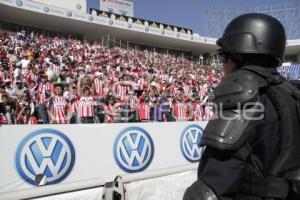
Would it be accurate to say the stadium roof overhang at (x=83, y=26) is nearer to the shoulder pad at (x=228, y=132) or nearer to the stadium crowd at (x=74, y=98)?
the stadium crowd at (x=74, y=98)

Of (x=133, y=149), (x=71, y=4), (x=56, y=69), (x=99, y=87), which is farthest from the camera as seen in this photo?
(x=71, y=4)

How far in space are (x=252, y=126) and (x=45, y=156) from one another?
485 cm

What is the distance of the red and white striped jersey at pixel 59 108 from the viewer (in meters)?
10.5

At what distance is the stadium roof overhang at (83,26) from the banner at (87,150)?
75.2 feet

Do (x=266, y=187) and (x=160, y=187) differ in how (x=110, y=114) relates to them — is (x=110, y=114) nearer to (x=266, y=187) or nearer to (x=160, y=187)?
(x=160, y=187)

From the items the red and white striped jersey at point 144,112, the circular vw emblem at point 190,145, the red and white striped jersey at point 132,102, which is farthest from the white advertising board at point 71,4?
the circular vw emblem at point 190,145

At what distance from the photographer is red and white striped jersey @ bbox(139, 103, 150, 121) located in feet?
42.6

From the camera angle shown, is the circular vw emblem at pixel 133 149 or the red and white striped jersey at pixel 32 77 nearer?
the circular vw emblem at pixel 133 149

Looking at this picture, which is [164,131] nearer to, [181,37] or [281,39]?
[281,39]

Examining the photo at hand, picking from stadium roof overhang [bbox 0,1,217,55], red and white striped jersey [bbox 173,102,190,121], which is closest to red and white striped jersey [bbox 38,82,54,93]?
red and white striped jersey [bbox 173,102,190,121]

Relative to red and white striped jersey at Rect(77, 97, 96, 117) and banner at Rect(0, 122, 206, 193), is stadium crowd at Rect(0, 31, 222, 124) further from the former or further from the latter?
banner at Rect(0, 122, 206, 193)

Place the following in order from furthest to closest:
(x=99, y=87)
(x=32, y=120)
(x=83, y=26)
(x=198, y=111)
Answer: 1. (x=83, y=26)
2. (x=198, y=111)
3. (x=99, y=87)
4. (x=32, y=120)

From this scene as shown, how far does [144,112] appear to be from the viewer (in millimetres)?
13086

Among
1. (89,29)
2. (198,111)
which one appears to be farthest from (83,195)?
(89,29)
